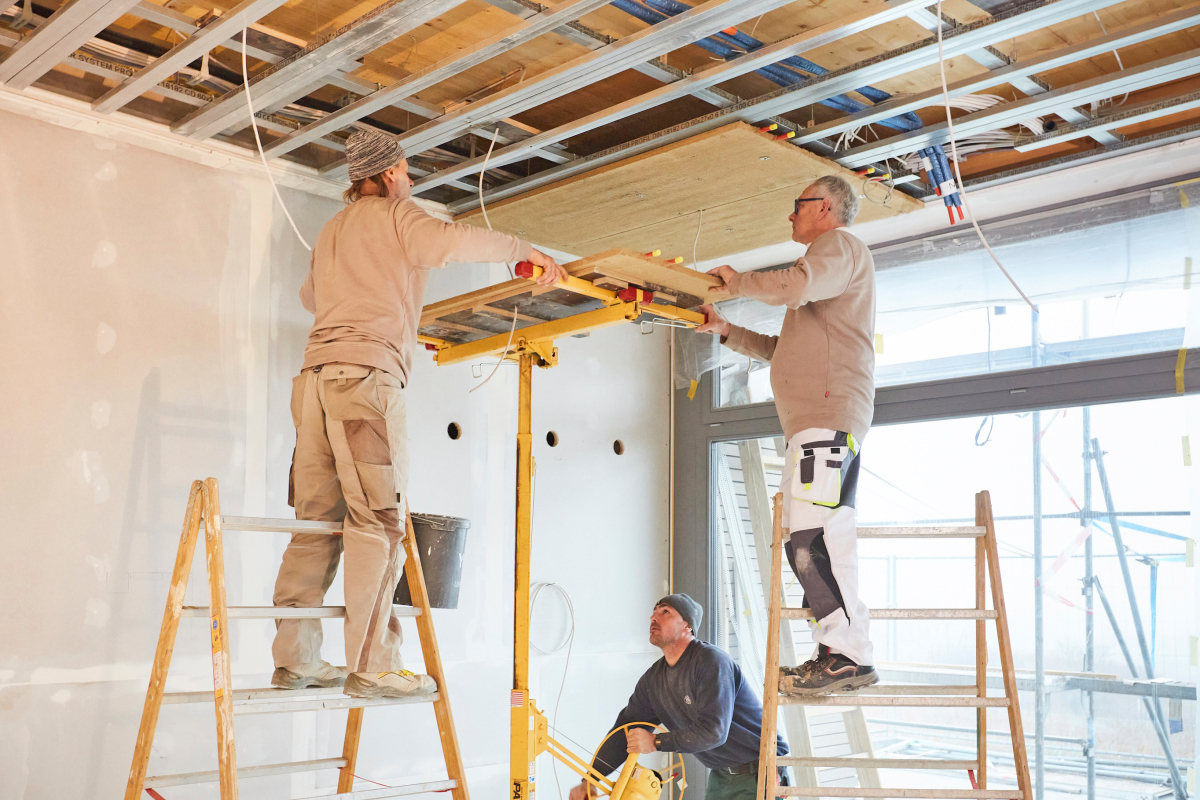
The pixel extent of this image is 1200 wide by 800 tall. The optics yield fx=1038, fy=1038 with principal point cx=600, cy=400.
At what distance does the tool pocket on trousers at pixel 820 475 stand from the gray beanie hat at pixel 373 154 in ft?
4.60

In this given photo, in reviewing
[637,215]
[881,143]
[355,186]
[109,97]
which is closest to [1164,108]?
[881,143]

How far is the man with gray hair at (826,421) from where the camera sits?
2729 mm

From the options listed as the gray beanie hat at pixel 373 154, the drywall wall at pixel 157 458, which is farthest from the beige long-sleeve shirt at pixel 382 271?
the drywall wall at pixel 157 458

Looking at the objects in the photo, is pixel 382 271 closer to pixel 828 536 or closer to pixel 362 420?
pixel 362 420

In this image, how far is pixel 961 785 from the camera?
4.33 m

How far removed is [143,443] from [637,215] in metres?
2.09

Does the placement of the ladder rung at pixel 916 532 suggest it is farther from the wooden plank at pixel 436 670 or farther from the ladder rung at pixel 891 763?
the wooden plank at pixel 436 670

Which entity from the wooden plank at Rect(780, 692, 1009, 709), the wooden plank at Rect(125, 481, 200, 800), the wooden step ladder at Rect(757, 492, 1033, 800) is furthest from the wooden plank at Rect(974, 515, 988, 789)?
the wooden plank at Rect(125, 481, 200, 800)

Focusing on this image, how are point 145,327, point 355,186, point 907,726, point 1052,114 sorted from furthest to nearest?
point 907,726 → point 1052,114 → point 145,327 → point 355,186

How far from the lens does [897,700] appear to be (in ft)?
8.48

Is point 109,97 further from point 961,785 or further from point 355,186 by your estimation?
point 961,785

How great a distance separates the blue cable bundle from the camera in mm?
2941

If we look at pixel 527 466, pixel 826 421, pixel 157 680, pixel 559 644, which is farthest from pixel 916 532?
pixel 559 644

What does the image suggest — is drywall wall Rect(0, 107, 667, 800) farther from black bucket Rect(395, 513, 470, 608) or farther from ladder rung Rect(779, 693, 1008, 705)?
ladder rung Rect(779, 693, 1008, 705)
